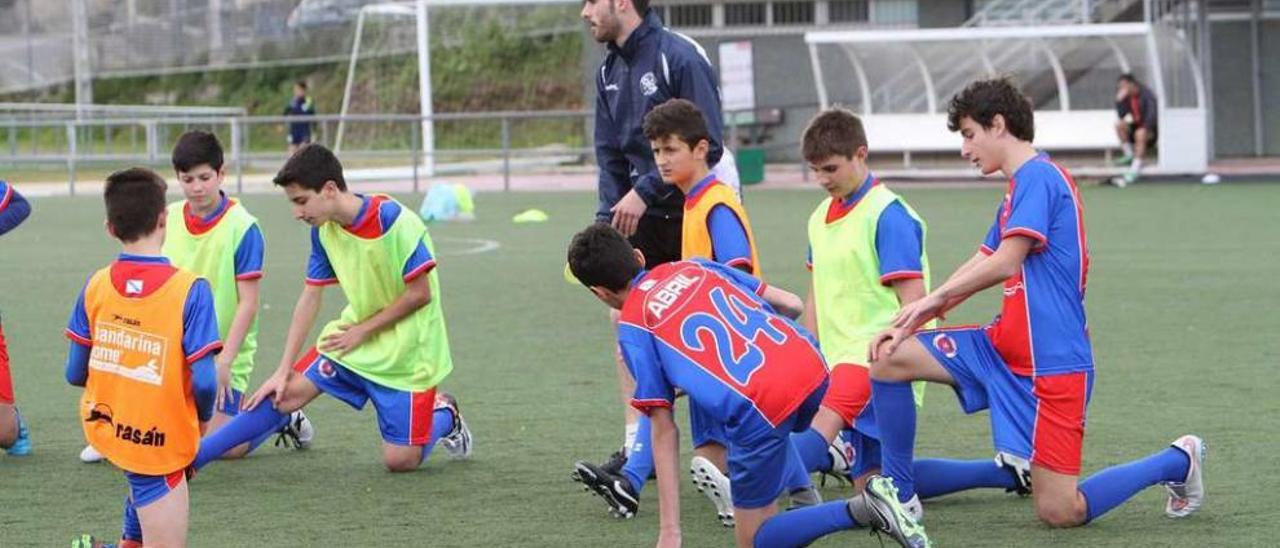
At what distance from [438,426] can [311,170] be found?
118 cm

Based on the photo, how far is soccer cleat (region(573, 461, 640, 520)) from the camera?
6.20 metres

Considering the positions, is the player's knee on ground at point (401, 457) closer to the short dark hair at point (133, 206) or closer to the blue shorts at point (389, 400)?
the blue shorts at point (389, 400)

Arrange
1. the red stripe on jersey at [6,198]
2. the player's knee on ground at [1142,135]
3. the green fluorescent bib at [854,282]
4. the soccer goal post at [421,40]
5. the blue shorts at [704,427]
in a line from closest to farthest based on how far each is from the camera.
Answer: the blue shorts at [704,427], the green fluorescent bib at [854,282], the red stripe on jersey at [6,198], the player's knee on ground at [1142,135], the soccer goal post at [421,40]

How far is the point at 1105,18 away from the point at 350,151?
482 inches

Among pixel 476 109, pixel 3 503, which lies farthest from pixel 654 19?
pixel 476 109

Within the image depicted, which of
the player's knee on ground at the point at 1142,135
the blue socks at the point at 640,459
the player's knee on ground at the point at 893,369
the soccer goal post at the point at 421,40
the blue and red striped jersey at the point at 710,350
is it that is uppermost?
the soccer goal post at the point at 421,40

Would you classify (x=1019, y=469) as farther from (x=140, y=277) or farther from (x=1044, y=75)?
(x=1044, y=75)

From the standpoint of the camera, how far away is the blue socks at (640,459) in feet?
21.2

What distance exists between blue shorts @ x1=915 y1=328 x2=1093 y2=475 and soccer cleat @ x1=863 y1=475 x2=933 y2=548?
33.7 inches

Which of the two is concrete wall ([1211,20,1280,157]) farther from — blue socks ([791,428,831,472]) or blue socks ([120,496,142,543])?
blue socks ([120,496,142,543])

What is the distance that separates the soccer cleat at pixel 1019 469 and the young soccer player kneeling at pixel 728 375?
112 cm

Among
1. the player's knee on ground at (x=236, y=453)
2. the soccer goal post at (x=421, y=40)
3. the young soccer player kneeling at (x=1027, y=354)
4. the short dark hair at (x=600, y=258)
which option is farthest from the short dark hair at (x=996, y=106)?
the soccer goal post at (x=421, y=40)

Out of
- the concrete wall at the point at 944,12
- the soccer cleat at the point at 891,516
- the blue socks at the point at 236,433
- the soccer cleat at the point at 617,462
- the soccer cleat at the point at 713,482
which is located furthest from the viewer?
the concrete wall at the point at 944,12

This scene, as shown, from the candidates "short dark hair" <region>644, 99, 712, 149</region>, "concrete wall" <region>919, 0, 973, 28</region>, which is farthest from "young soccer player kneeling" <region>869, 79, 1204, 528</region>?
"concrete wall" <region>919, 0, 973, 28</region>
